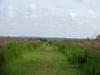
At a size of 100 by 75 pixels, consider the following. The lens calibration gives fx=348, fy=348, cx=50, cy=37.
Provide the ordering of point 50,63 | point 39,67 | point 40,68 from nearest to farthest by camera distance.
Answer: point 40,68 < point 39,67 < point 50,63

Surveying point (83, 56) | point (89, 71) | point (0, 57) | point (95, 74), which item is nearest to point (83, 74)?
point (89, 71)

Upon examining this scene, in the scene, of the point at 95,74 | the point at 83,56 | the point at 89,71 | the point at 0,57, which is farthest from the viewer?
the point at 83,56

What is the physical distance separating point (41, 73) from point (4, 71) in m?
4.17

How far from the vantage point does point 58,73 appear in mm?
16875

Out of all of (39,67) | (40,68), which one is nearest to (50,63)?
(39,67)

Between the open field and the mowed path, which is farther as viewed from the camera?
the mowed path

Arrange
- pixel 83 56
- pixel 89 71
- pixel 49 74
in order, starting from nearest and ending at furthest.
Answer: pixel 89 71, pixel 49 74, pixel 83 56

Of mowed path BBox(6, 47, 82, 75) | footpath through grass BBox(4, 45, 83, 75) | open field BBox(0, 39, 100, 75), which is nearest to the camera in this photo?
open field BBox(0, 39, 100, 75)

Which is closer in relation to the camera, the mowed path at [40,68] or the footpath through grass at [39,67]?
the footpath through grass at [39,67]

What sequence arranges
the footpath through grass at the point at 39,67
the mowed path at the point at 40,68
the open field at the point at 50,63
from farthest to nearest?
1. the mowed path at the point at 40,68
2. the footpath through grass at the point at 39,67
3. the open field at the point at 50,63

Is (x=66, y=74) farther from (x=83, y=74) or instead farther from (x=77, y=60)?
(x=77, y=60)

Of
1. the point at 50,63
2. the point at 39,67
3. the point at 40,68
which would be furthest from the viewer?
the point at 50,63

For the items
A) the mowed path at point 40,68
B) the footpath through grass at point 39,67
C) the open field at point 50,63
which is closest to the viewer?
the open field at point 50,63

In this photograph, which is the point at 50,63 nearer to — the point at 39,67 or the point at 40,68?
the point at 39,67
